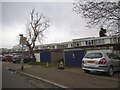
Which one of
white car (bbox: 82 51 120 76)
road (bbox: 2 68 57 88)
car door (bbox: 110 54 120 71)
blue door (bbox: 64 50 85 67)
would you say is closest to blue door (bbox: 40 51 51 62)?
blue door (bbox: 64 50 85 67)

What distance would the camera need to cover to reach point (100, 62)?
14.2 m

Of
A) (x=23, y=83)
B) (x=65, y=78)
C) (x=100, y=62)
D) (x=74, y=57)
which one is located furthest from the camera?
(x=74, y=57)

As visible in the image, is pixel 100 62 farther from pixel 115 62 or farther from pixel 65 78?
pixel 65 78

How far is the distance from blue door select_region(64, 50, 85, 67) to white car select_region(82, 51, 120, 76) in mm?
6219

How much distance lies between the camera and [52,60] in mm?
36719

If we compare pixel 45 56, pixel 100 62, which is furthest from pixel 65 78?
pixel 45 56

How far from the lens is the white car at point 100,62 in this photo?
14242 millimetres

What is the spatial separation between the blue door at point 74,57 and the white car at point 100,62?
622cm

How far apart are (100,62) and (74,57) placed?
27.3 feet

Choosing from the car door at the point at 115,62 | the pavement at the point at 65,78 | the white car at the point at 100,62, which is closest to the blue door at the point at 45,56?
the pavement at the point at 65,78

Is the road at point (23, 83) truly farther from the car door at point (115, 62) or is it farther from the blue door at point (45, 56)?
the blue door at point (45, 56)

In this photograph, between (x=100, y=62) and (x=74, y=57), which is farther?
(x=74, y=57)

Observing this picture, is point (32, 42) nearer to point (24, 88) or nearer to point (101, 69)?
point (101, 69)

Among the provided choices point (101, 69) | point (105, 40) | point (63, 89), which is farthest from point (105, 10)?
point (105, 40)
